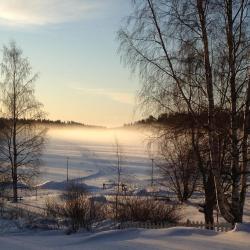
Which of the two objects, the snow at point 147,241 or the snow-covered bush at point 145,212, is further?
the snow-covered bush at point 145,212

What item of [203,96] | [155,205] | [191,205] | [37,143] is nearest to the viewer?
[203,96]

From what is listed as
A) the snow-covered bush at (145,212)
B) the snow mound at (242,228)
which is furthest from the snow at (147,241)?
the snow-covered bush at (145,212)

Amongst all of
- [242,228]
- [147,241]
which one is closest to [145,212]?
[242,228]

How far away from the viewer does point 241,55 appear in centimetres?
1049

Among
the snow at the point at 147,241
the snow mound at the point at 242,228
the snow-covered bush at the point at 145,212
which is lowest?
the snow-covered bush at the point at 145,212

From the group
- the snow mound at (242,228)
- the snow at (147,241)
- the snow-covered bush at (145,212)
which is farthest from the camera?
the snow-covered bush at (145,212)

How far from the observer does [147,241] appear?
873 centimetres

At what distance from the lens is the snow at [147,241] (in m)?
8.25

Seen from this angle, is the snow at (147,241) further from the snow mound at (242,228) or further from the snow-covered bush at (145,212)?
the snow-covered bush at (145,212)

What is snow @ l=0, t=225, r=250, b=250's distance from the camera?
8.25 metres

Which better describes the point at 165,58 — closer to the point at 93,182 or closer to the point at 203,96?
the point at 203,96

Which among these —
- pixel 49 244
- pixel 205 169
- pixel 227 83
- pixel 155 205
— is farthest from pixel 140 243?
pixel 155 205

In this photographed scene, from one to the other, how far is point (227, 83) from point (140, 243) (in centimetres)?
405

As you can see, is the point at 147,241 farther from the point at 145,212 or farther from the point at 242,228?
the point at 145,212
